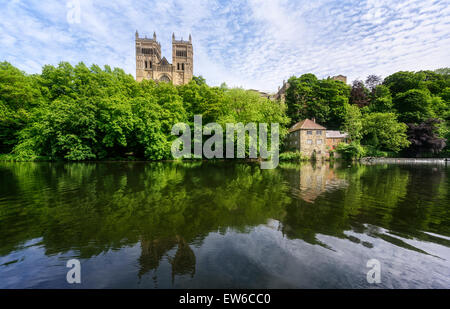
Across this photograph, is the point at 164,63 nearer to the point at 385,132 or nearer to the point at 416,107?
the point at 385,132

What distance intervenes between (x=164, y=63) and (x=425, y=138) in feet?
292

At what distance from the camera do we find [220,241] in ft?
15.9

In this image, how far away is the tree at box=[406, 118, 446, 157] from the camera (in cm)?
4000

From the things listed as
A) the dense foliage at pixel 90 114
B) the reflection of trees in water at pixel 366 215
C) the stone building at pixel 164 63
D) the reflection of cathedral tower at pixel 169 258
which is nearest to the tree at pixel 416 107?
the dense foliage at pixel 90 114

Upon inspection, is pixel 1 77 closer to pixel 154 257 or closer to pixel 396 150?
pixel 154 257

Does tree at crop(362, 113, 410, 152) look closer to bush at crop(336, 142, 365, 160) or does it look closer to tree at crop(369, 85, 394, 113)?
bush at crop(336, 142, 365, 160)

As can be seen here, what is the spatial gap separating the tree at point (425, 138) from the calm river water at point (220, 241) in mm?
46956

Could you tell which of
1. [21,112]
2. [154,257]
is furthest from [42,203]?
[21,112]

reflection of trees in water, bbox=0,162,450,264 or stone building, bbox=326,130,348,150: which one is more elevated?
stone building, bbox=326,130,348,150

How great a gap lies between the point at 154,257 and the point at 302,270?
3.11 meters

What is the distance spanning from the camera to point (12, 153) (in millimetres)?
31266

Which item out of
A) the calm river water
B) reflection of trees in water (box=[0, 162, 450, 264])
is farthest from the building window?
the calm river water

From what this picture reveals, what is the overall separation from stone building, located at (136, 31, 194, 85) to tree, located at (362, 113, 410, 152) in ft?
226

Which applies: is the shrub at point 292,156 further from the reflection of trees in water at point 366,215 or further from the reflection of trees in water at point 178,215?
the reflection of trees in water at point 366,215
